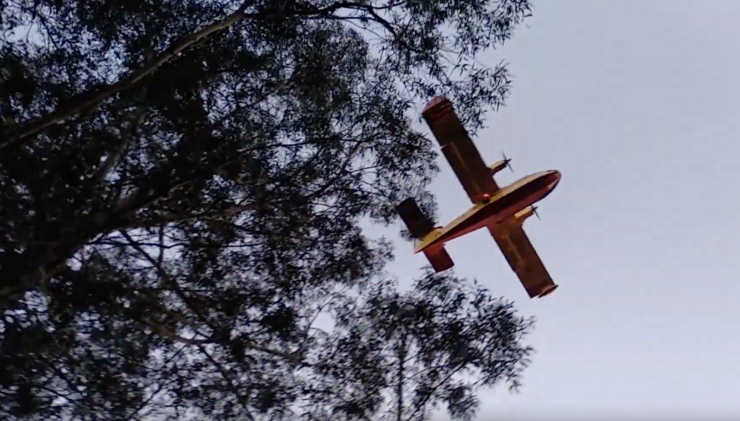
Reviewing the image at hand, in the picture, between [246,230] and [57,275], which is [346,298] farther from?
[57,275]

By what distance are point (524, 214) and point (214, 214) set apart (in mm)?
2384

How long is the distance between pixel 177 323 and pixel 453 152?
241cm

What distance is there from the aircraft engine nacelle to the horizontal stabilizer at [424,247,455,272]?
0.60 metres

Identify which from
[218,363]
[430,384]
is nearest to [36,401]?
[218,363]

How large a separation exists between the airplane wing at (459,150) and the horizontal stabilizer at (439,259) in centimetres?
52

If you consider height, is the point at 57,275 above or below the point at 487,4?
below

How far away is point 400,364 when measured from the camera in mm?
5258

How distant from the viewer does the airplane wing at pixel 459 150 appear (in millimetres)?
4832

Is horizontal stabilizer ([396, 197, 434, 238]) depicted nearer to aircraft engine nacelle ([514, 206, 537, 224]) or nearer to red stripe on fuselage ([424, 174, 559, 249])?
red stripe on fuselage ([424, 174, 559, 249])

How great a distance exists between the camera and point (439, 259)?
528 centimetres

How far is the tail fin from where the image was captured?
5191 millimetres

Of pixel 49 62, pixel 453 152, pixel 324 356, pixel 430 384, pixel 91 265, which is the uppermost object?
pixel 49 62

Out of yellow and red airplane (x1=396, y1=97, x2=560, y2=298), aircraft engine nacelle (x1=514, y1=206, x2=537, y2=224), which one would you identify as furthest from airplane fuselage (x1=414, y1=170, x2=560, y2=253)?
aircraft engine nacelle (x1=514, y1=206, x2=537, y2=224)

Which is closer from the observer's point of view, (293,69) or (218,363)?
(218,363)
